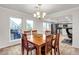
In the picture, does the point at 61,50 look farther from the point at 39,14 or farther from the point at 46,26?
the point at 39,14

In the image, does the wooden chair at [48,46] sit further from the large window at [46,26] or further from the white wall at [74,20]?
the white wall at [74,20]

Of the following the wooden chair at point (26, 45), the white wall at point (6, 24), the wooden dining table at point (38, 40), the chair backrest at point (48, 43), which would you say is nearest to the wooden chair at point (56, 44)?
the chair backrest at point (48, 43)

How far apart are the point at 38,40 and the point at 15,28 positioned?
0.41 metres

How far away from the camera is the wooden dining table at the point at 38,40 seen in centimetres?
132

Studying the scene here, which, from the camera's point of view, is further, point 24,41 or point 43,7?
point 24,41

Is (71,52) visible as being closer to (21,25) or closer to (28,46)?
(28,46)

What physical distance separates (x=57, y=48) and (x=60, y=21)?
1.39 ft

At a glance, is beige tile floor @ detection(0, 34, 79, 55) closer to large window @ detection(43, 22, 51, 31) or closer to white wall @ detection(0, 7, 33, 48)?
white wall @ detection(0, 7, 33, 48)

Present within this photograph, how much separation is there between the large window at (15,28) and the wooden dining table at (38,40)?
18cm

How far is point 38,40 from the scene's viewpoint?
1.41 meters

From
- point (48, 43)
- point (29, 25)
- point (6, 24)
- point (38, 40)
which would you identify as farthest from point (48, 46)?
point (6, 24)

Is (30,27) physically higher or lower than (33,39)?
higher

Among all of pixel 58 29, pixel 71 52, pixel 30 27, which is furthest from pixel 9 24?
pixel 71 52

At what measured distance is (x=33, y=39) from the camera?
4.65 ft
